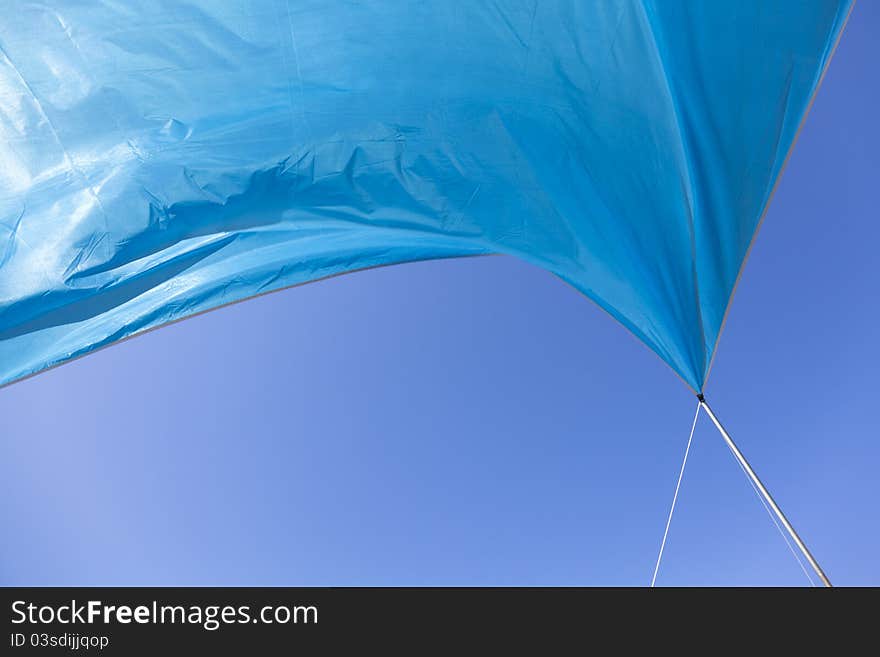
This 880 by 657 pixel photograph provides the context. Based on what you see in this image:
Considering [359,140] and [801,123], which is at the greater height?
[359,140]

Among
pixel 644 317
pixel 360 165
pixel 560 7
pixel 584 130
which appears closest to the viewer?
pixel 560 7

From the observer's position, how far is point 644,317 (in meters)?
2.32

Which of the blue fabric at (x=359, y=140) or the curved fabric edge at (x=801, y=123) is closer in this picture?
the blue fabric at (x=359, y=140)

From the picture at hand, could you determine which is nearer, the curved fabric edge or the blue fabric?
the blue fabric

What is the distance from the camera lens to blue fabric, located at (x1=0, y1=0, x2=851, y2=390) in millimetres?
1361

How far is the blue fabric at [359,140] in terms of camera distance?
1361 mm

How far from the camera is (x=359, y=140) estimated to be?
1656 mm
